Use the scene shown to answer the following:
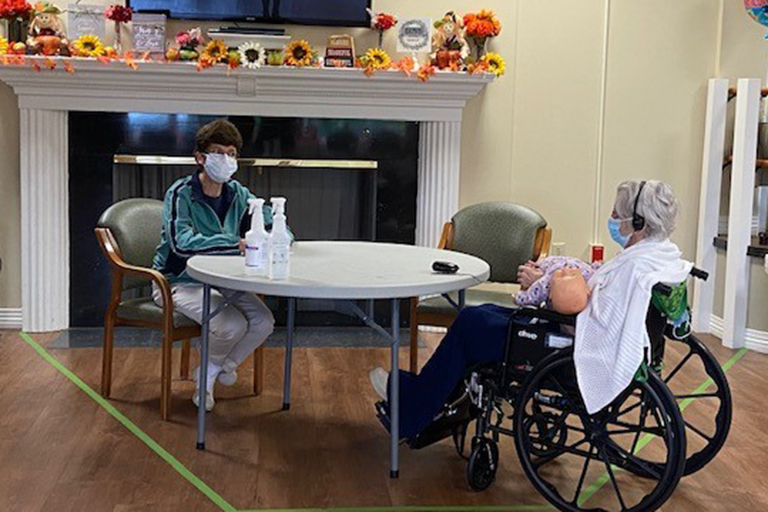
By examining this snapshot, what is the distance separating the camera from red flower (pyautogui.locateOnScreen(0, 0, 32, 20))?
4840 mm

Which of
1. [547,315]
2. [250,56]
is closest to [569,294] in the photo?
[547,315]

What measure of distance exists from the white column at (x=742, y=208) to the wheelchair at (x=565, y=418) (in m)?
2.13

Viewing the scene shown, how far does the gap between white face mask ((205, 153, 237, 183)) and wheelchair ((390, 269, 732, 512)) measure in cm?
123

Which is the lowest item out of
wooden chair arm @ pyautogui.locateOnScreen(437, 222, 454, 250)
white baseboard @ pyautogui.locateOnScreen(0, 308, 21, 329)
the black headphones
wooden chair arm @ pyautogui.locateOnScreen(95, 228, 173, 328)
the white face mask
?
white baseboard @ pyautogui.locateOnScreen(0, 308, 21, 329)

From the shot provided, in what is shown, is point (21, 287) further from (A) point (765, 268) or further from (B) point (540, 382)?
(A) point (765, 268)

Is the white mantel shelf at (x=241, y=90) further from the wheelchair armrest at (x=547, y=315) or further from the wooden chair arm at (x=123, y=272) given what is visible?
the wheelchair armrest at (x=547, y=315)

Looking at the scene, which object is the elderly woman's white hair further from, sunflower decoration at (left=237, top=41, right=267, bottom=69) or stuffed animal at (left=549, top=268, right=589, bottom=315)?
sunflower decoration at (left=237, top=41, right=267, bottom=69)

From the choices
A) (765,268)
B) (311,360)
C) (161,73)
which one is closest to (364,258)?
(311,360)

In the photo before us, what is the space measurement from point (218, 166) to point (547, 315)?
1.47 meters

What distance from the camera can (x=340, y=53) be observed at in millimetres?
5008

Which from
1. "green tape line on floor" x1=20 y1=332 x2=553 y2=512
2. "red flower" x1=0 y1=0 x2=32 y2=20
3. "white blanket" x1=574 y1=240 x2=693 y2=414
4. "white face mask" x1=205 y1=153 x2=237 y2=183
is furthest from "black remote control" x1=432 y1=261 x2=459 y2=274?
"red flower" x1=0 y1=0 x2=32 y2=20

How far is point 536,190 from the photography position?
544 cm

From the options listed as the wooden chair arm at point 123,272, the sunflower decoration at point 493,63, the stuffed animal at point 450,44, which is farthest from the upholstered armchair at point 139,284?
the sunflower decoration at point 493,63

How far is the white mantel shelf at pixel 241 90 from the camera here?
4.92 meters
